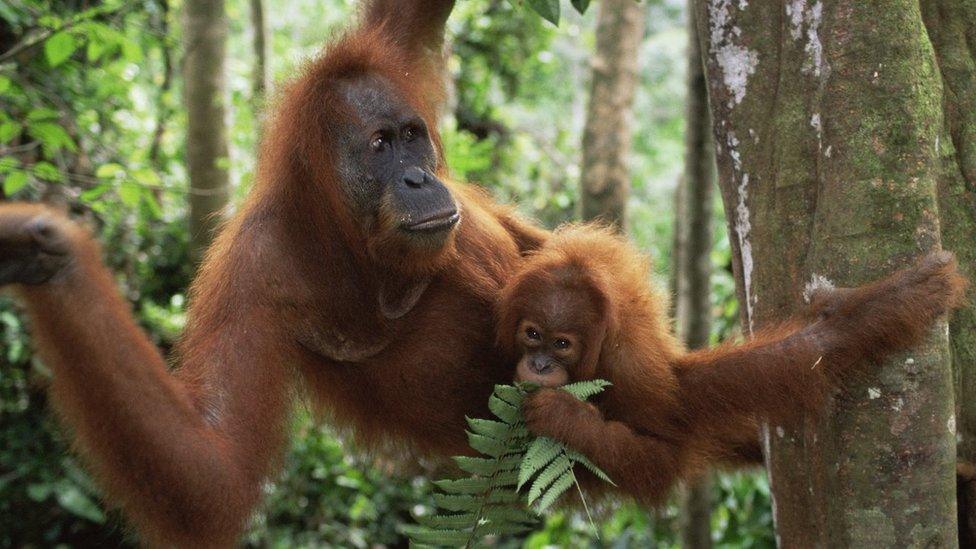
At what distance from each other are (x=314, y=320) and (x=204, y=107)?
3329 millimetres

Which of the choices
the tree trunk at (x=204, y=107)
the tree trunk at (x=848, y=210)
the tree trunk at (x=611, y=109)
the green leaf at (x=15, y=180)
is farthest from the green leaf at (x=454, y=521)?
the tree trunk at (x=204, y=107)

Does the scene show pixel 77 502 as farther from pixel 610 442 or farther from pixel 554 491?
pixel 554 491

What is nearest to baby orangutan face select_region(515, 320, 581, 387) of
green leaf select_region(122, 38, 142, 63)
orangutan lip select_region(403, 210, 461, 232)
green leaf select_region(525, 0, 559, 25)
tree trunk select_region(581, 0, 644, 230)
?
orangutan lip select_region(403, 210, 461, 232)

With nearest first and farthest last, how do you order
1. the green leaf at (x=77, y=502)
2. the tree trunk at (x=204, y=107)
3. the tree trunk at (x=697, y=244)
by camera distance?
the tree trunk at (x=697, y=244), the green leaf at (x=77, y=502), the tree trunk at (x=204, y=107)

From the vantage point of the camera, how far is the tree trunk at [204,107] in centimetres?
556

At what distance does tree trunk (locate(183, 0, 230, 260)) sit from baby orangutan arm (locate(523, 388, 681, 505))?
3.57m

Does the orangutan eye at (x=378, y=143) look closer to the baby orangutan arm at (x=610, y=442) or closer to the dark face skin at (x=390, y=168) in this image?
the dark face skin at (x=390, y=168)

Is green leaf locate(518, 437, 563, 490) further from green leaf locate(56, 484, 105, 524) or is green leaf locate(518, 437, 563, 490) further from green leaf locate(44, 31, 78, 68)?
green leaf locate(56, 484, 105, 524)

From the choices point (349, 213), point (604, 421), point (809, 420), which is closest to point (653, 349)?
point (604, 421)

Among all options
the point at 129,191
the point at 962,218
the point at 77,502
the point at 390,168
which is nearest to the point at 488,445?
the point at 390,168

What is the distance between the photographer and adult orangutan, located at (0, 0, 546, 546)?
204cm

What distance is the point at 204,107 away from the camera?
221 inches

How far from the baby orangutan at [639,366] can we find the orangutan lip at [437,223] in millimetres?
355

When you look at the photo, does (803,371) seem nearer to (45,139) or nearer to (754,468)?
(754,468)
